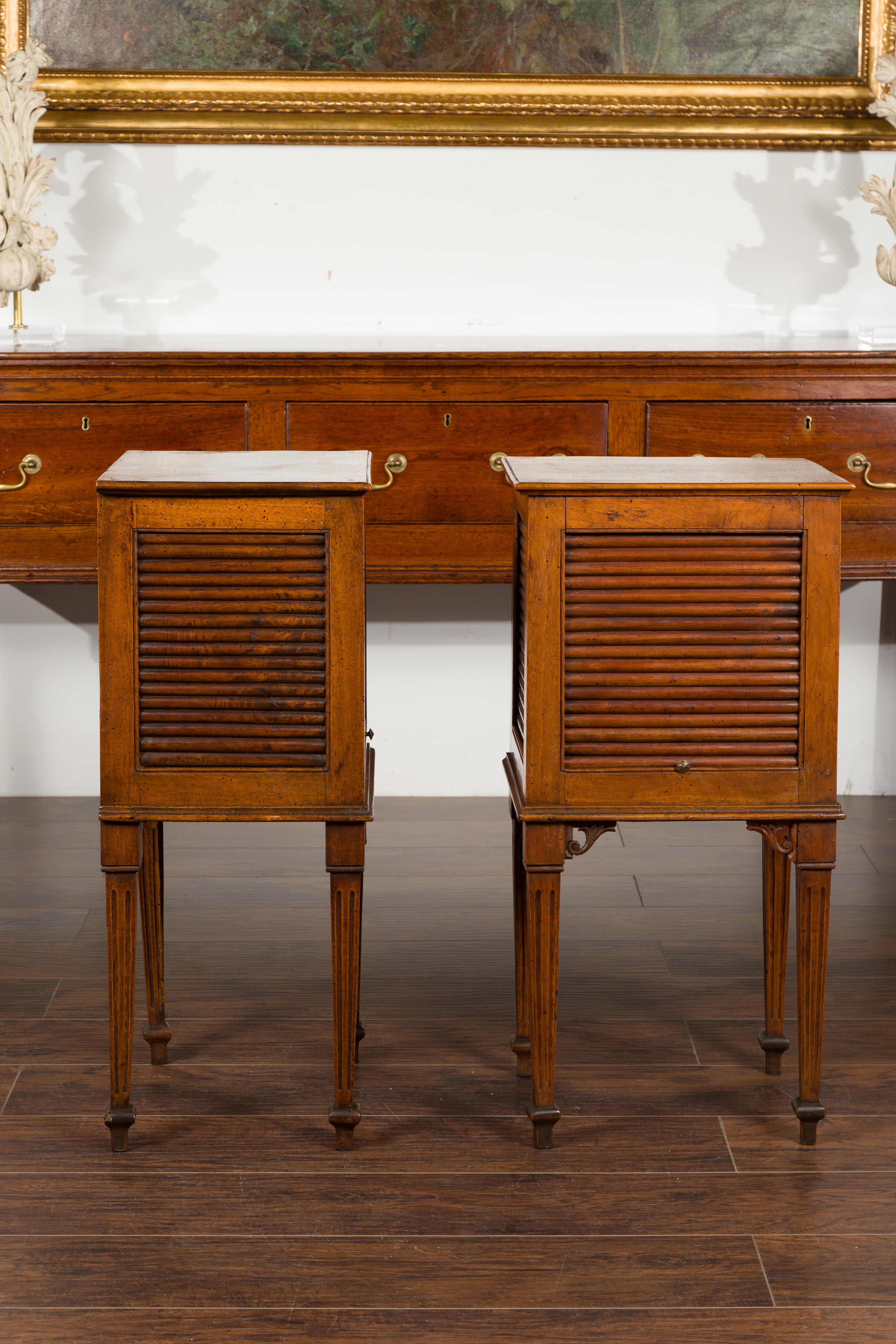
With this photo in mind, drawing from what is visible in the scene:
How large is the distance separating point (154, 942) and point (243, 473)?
0.73m

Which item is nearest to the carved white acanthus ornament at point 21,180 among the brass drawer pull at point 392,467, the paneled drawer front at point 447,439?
the paneled drawer front at point 447,439

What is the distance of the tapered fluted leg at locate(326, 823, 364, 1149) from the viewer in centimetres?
179

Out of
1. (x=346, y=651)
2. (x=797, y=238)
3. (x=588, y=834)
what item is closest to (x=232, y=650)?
(x=346, y=651)

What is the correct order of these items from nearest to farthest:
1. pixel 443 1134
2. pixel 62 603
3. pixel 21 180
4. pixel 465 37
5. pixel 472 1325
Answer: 1. pixel 472 1325
2. pixel 443 1134
3. pixel 21 180
4. pixel 465 37
5. pixel 62 603

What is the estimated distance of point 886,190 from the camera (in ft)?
9.91

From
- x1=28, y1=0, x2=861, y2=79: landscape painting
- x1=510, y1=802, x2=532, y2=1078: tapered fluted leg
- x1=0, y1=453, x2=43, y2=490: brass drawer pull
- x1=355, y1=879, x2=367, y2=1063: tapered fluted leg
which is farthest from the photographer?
x1=28, y1=0, x2=861, y2=79: landscape painting

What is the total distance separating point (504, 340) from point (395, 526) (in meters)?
0.61

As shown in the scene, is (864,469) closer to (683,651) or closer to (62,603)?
(683,651)

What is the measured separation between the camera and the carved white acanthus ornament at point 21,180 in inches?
113

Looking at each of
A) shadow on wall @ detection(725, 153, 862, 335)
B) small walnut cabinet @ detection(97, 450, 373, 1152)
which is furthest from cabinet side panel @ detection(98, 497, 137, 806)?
shadow on wall @ detection(725, 153, 862, 335)

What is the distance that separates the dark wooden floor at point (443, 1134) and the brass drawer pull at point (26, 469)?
2.57ft

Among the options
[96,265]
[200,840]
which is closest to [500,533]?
[200,840]

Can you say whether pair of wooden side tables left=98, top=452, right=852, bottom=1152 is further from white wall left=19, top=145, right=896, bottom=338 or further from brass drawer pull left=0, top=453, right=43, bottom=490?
Result: white wall left=19, top=145, right=896, bottom=338

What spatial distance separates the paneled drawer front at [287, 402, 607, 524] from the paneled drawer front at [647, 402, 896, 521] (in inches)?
5.3
